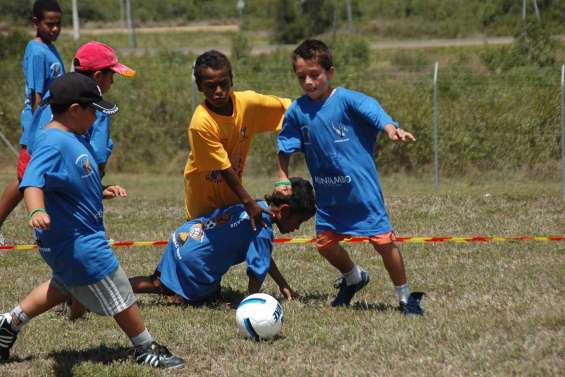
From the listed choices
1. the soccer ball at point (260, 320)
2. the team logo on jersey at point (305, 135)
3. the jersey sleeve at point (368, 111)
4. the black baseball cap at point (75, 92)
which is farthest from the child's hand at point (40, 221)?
the jersey sleeve at point (368, 111)

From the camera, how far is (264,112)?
22.9 feet

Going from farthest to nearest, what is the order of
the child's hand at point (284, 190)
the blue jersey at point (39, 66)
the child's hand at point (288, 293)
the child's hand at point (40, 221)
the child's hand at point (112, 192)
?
the blue jersey at point (39, 66)
the child's hand at point (288, 293)
the child's hand at point (284, 190)
the child's hand at point (112, 192)
the child's hand at point (40, 221)

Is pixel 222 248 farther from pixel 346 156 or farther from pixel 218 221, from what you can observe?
pixel 346 156

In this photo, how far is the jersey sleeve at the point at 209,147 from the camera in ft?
21.6

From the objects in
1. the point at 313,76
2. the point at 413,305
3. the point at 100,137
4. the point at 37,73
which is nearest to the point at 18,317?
the point at 100,137

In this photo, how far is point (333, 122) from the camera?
6223mm

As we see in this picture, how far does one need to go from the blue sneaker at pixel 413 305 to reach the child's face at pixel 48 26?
3701 mm

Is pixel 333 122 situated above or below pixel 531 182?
above

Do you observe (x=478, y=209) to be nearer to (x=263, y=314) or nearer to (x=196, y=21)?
(x=263, y=314)

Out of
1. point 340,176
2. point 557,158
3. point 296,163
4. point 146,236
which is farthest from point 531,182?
point 340,176

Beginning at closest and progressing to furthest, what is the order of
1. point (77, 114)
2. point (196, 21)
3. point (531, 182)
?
point (77, 114) < point (531, 182) < point (196, 21)

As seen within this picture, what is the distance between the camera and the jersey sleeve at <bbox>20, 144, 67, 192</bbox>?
16.0 ft

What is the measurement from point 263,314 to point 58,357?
3.94 feet

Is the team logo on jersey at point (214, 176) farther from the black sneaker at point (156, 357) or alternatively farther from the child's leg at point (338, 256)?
the black sneaker at point (156, 357)
